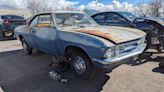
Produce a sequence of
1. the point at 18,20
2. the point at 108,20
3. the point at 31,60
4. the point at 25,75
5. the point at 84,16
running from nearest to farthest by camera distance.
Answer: the point at 25,75
the point at 84,16
the point at 31,60
the point at 108,20
the point at 18,20

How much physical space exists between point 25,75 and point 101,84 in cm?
210

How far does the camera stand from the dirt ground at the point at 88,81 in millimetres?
3953

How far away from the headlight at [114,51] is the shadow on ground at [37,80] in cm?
82

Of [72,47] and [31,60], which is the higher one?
[72,47]

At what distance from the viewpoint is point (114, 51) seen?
3.65 m

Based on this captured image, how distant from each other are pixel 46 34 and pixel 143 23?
3782mm

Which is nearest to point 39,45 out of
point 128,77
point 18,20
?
point 128,77

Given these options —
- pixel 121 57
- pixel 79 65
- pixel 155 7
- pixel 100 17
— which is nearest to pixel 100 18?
pixel 100 17

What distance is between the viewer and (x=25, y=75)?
489 centimetres

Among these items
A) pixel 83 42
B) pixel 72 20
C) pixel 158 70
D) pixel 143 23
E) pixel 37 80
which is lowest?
pixel 37 80

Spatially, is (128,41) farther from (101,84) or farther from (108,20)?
(108,20)

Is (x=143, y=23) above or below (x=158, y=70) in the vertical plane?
above

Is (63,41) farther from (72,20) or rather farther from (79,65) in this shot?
(72,20)

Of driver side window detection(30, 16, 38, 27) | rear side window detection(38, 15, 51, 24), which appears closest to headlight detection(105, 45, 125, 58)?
rear side window detection(38, 15, 51, 24)
